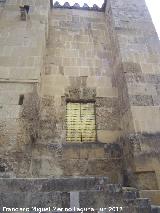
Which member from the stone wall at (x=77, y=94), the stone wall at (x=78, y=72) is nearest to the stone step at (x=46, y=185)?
the stone wall at (x=77, y=94)

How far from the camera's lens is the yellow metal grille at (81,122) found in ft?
20.4

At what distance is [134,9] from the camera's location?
8391 mm

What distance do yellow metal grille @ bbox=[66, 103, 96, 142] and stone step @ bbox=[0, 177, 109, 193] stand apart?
8.59ft

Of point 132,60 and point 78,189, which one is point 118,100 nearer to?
point 132,60

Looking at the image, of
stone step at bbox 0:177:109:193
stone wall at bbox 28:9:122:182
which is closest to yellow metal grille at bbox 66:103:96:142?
stone wall at bbox 28:9:122:182

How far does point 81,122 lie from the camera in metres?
6.41

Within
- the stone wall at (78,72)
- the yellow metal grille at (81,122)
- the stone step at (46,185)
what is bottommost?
the stone step at (46,185)

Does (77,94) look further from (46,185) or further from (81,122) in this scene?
(46,185)

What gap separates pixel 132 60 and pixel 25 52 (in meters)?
2.90

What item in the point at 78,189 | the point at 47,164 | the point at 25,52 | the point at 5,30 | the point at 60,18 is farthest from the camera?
the point at 60,18

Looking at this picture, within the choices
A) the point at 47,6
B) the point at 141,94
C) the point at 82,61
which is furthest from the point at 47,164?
the point at 47,6

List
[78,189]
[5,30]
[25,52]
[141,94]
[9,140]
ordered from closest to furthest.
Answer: [78,189] < [9,140] < [141,94] < [25,52] < [5,30]

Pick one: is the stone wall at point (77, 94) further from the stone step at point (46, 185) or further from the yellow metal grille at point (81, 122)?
the stone step at point (46, 185)

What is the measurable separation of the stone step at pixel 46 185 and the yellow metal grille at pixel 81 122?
262cm
